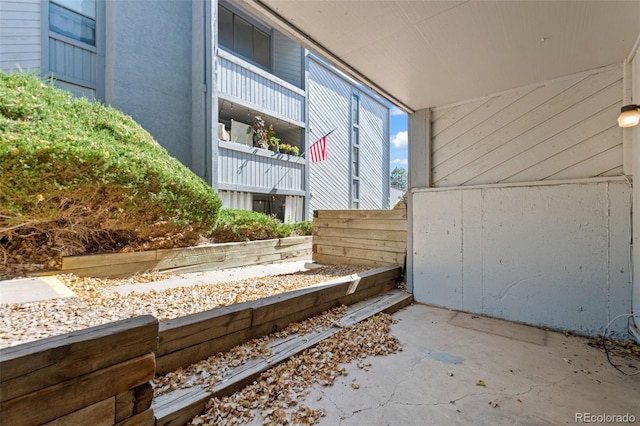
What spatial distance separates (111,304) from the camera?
8.25 ft

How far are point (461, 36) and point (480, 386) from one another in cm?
251

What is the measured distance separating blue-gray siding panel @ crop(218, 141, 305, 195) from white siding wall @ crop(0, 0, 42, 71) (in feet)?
11.5

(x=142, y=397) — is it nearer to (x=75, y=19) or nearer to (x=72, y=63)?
(x=72, y=63)

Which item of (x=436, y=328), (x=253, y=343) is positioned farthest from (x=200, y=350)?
(x=436, y=328)

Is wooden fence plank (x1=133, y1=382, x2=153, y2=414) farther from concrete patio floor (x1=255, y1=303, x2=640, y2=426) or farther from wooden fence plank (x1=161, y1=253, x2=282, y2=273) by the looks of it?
wooden fence plank (x1=161, y1=253, x2=282, y2=273)

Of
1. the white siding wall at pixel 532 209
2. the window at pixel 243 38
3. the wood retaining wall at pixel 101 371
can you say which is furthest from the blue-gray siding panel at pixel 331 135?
the wood retaining wall at pixel 101 371

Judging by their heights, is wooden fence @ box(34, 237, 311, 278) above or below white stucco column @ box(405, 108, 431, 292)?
below

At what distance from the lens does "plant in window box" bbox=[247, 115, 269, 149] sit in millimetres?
7773

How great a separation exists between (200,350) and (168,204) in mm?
2903

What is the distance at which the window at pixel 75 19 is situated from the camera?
5527 mm

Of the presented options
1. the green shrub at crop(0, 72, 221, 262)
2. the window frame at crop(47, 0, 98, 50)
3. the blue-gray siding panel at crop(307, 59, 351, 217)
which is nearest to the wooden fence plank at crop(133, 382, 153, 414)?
the green shrub at crop(0, 72, 221, 262)

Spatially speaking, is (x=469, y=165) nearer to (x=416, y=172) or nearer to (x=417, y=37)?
(x=416, y=172)

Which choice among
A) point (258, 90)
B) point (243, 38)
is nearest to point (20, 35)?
point (258, 90)

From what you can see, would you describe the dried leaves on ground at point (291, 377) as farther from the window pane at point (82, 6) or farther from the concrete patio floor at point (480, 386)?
the window pane at point (82, 6)
